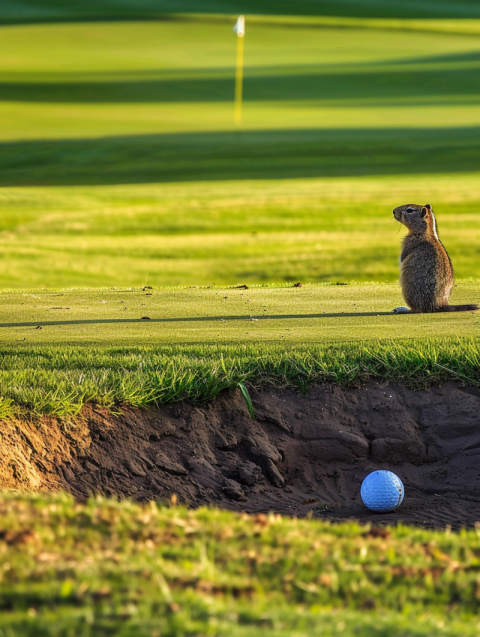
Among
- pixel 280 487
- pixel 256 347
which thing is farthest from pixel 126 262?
pixel 280 487

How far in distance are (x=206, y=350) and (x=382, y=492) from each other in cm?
200

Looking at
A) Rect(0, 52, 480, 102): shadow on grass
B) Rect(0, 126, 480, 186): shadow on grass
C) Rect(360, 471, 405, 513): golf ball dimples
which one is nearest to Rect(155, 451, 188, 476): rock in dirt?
Rect(360, 471, 405, 513): golf ball dimples

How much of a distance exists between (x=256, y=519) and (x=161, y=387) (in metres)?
2.26

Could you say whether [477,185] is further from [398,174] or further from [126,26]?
[126,26]

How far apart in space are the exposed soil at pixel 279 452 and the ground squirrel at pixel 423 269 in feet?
8.74

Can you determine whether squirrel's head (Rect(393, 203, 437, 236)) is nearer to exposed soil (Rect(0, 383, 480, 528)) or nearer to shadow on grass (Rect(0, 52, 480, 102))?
exposed soil (Rect(0, 383, 480, 528))

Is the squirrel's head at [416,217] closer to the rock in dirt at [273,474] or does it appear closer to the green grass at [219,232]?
the rock in dirt at [273,474]

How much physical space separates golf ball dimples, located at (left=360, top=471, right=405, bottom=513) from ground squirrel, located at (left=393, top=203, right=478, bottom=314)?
153 inches

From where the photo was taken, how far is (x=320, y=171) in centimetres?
2489

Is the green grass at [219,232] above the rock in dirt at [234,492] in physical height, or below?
above

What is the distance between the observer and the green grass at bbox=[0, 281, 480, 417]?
5.43 m

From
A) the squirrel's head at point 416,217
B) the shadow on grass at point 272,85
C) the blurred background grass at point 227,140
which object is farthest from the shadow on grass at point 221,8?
the squirrel's head at point 416,217

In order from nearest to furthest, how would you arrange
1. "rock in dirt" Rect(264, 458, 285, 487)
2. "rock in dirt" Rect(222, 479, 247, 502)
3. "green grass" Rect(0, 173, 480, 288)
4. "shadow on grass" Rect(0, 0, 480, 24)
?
"rock in dirt" Rect(222, 479, 247, 502)
"rock in dirt" Rect(264, 458, 285, 487)
"green grass" Rect(0, 173, 480, 288)
"shadow on grass" Rect(0, 0, 480, 24)

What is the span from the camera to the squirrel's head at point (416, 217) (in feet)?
29.4
